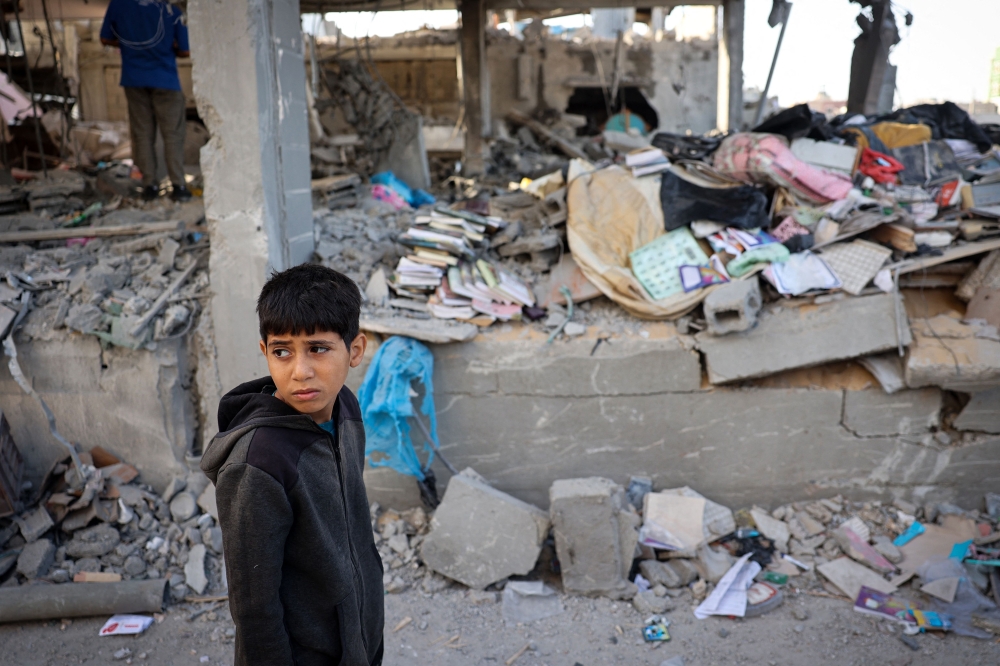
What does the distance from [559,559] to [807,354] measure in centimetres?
193

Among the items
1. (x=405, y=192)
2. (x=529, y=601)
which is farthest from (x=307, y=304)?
(x=405, y=192)

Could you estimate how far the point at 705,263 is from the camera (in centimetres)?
469

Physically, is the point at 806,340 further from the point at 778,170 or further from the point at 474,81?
the point at 474,81

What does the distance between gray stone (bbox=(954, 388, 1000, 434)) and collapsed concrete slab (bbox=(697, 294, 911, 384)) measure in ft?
1.98

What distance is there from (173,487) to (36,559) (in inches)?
31.0

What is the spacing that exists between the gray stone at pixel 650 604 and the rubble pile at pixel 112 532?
2.27m

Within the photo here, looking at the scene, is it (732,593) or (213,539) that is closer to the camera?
(732,593)

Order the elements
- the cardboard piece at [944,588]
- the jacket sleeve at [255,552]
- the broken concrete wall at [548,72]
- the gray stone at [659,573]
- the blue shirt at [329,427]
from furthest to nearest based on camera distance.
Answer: the broken concrete wall at [548,72] < the gray stone at [659,573] < the cardboard piece at [944,588] < the blue shirt at [329,427] < the jacket sleeve at [255,552]

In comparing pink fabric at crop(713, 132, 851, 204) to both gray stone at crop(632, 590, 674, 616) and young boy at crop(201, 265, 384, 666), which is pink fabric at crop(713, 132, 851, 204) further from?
young boy at crop(201, 265, 384, 666)

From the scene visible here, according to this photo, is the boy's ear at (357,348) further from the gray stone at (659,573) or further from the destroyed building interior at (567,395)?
the gray stone at (659,573)

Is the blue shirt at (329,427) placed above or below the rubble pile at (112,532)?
above

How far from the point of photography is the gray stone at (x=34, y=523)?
4043 mm

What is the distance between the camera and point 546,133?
13.5m

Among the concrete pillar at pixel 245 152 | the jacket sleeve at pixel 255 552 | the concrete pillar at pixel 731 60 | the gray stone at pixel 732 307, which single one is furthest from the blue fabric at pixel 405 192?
the jacket sleeve at pixel 255 552
